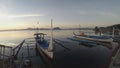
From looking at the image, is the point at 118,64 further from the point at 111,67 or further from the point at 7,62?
the point at 7,62

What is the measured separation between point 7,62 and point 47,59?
47.4 ft

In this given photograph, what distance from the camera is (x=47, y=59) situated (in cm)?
3002

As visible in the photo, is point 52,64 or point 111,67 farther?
point 52,64

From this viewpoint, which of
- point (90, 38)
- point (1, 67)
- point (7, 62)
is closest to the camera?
point (1, 67)

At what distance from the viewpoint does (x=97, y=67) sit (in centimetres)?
2464

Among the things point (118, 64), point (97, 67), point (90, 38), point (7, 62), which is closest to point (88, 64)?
point (97, 67)

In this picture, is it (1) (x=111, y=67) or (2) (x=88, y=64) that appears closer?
(1) (x=111, y=67)

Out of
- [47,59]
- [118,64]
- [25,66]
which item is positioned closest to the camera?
[118,64]

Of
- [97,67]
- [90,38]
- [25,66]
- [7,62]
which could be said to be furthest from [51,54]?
[90,38]

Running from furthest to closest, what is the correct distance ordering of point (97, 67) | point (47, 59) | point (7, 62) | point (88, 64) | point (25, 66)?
point (47, 59)
point (88, 64)
point (97, 67)
point (25, 66)
point (7, 62)

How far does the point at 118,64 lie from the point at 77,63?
1056 cm

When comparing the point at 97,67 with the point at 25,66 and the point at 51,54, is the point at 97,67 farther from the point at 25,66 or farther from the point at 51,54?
the point at 25,66

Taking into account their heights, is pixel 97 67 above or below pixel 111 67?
below

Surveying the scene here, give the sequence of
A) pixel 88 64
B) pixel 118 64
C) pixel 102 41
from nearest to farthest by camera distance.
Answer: pixel 118 64
pixel 88 64
pixel 102 41
